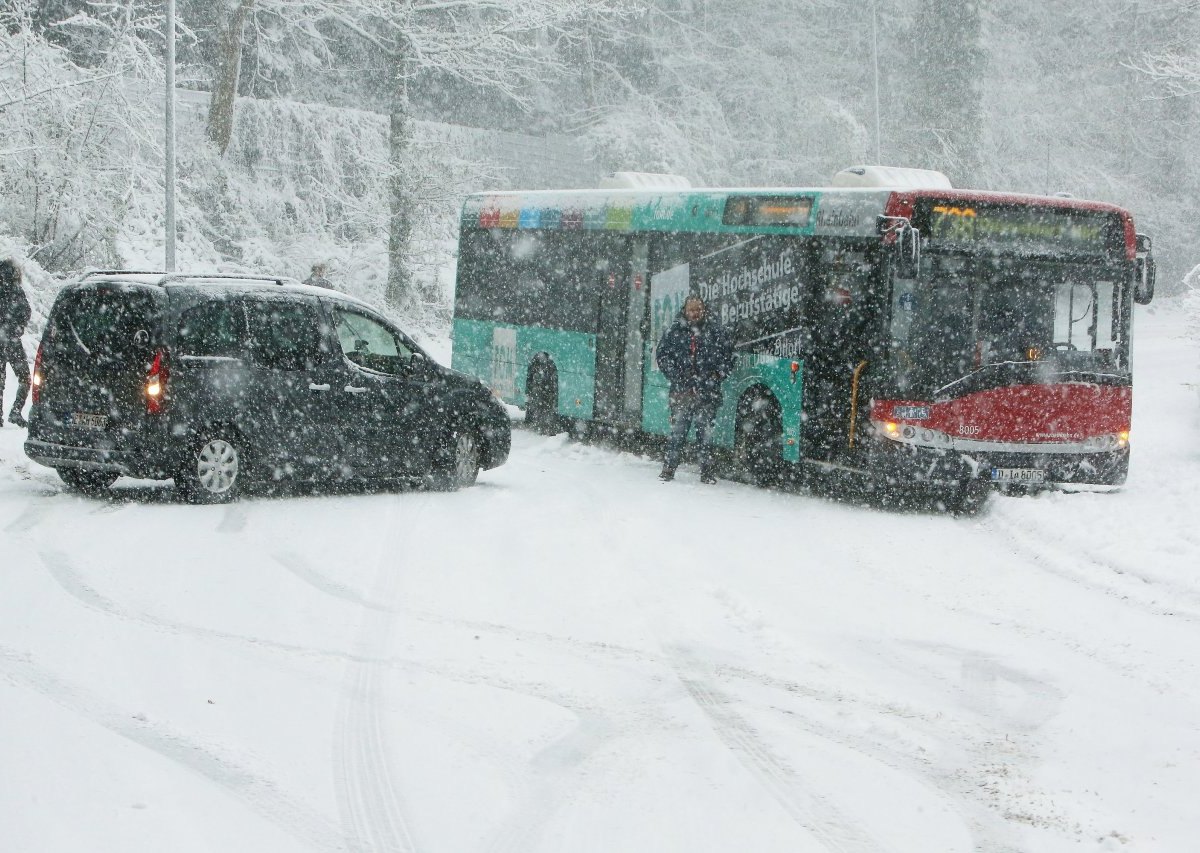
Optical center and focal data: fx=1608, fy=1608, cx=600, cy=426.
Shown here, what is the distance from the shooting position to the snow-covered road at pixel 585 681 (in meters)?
5.52

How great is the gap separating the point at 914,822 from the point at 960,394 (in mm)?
8557

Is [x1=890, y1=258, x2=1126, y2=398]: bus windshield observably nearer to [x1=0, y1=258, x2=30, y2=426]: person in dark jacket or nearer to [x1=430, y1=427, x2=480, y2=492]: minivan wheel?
[x1=430, y1=427, x2=480, y2=492]: minivan wheel

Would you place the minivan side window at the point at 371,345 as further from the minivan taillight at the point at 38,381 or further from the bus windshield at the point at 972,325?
the bus windshield at the point at 972,325

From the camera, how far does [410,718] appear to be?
6738 mm

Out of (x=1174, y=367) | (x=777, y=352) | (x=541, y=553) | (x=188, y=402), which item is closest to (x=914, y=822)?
(x=541, y=553)

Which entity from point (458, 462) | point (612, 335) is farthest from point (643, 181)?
point (458, 462)

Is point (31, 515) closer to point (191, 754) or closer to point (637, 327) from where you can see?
point (191, 754)

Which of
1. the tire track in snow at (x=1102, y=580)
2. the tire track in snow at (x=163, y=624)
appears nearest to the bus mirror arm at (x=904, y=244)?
the tire track in snow at (x=1102, y=580)

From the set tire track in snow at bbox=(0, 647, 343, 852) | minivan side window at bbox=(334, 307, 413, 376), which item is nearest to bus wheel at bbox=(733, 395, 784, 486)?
minivan side window at bbox=(334, 307, 413, 376)

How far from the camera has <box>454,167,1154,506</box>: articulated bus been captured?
1384cm

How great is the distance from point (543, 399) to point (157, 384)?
27.3 feet

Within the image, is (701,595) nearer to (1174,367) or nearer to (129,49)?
(129,49)

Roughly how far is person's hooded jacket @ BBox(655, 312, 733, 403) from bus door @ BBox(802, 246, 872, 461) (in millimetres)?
1040

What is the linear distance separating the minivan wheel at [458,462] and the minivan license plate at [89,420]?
124 inches
